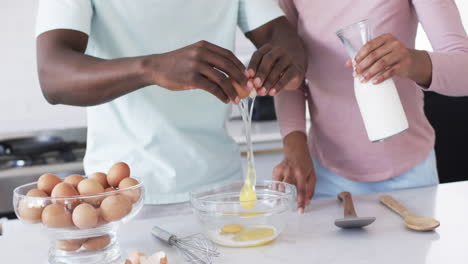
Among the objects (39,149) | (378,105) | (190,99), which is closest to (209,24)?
(190,99)

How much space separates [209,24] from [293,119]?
13.1 inches

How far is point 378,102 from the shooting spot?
3.27 ft

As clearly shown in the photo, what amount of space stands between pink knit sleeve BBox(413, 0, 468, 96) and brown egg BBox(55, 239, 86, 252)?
0.78 metres

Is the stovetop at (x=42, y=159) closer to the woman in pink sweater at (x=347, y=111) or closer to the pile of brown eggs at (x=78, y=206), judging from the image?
the woman in pink sweater at (x=347, y=111)

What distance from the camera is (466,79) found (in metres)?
1.17

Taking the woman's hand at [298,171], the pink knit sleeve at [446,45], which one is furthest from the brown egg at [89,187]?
the pink knit sleeve at [446,45]

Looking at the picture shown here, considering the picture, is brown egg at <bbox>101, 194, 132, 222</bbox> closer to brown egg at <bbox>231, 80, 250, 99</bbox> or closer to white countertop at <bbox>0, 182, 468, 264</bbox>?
white countertop at <bbox>0, 182, 468, 264</bbox>

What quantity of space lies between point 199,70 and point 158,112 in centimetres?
33

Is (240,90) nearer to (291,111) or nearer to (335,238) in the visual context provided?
(335,238)

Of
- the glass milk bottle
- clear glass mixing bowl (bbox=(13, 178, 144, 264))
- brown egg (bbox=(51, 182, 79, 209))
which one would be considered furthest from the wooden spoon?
brown egg (bbox=(51, 182, 79, 209))

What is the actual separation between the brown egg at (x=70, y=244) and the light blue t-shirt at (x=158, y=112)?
1.21ft

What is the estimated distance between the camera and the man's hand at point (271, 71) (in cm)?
101

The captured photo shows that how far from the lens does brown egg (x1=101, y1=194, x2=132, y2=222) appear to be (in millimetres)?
Answer: 836

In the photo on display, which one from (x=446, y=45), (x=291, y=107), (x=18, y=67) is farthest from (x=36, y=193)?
(x=18, y=67)
